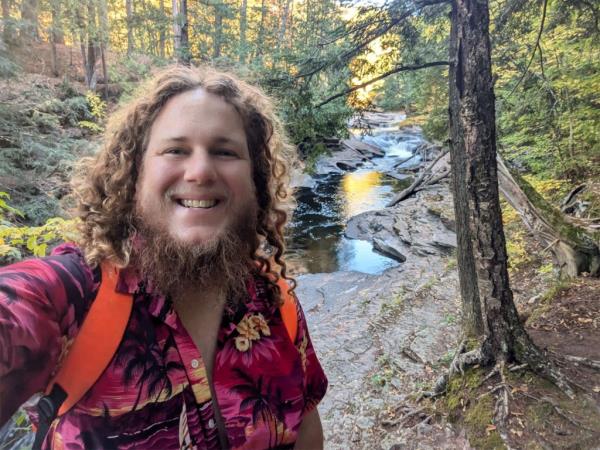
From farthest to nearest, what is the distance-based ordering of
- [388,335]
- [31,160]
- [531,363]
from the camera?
1. [31,160]
2. [388,335]
3. [531,363]

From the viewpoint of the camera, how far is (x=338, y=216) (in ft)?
53.4

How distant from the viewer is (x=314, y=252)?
12.6 m

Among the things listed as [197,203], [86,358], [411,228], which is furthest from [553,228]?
[411,228]

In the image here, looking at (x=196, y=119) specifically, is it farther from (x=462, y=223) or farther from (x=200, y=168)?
(x=462, y=223)

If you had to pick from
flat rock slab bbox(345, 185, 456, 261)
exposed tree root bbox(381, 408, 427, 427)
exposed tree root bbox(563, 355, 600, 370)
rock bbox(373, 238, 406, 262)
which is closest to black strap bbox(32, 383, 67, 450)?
exposed tree root bbox(381, 408, 427, 427)

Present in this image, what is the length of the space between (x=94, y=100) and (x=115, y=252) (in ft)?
45.2

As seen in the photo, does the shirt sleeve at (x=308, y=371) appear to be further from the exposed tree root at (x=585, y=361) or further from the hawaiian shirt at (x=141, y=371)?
the exposed tree root at (x=585, y=361)

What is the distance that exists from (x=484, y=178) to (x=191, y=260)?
109 inches

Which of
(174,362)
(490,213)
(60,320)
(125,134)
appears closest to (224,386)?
(174,362)

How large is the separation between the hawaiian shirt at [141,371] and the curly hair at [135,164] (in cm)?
14

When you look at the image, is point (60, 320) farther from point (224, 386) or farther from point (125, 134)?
point (125, 134)

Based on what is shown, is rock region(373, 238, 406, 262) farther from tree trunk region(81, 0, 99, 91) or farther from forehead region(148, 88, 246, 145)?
tree trunk region(81, 0, 99, 91)

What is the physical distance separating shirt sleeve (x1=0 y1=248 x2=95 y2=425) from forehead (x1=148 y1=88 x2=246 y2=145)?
24.2 inches

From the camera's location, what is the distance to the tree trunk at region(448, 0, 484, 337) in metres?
4.20
